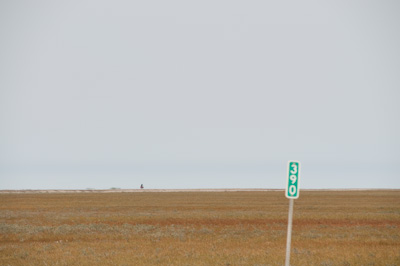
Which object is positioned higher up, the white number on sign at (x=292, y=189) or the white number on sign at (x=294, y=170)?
the white number on sign at (x=294, y=170)

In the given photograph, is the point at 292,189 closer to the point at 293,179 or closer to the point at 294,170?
the point at 293,179

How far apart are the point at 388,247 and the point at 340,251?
330 centimetres

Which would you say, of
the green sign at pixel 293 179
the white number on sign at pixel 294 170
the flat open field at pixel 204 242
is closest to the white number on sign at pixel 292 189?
the green sign at pixel 293 179

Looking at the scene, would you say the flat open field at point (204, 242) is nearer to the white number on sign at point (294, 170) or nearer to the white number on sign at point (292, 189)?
the white number on sign at point (292, 189)

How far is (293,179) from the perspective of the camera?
12.4m

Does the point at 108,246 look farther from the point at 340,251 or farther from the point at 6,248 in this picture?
the point at 340,251

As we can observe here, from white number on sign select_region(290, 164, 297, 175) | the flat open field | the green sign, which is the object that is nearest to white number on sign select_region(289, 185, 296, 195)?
the green sign

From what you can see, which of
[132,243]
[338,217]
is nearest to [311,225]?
[338,217]

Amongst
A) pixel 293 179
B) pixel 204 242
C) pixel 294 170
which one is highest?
pixel 294 170

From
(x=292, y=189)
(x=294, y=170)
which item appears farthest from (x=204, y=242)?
(x=294, y=170)

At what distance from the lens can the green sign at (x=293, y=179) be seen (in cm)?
1237

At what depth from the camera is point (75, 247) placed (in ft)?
74.9

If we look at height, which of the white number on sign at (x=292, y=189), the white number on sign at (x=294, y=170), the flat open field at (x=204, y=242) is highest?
the white number on sign at (x=294, y=170)

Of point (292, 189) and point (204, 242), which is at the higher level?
point (292, 189)
